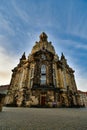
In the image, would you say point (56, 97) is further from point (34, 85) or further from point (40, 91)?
point (34, 85)

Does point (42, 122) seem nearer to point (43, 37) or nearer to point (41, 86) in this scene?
point (41, 86)

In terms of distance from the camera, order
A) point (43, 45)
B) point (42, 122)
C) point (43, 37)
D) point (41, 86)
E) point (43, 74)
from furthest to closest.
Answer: point (43, 37), point (43, 45), point (43, 74), point (41, 86), point (42, 122)

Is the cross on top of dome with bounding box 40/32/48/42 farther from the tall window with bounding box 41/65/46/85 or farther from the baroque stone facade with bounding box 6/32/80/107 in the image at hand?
the tall window with bounding box 41/65/46/85

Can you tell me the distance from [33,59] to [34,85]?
25.5ft

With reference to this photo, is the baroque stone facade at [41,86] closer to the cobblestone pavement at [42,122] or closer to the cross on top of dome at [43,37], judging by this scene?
the cross on top of dome at [43,37]

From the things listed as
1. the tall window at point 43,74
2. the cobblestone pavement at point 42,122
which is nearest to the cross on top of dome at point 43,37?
the tall window at point 43,74

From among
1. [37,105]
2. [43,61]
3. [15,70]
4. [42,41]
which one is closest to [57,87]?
[37,105]

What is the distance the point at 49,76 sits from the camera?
93.5ft

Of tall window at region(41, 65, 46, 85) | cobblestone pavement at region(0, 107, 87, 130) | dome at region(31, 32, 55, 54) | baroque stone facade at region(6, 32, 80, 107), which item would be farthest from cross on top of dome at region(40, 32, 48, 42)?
cobblestone pavement at region(0, 107, 87, 130)

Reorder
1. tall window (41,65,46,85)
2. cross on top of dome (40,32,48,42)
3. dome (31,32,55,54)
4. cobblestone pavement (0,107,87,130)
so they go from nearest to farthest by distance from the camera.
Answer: cobblestone pavement (0,107,87,130), tall window (41,65,46,85), dome (31,32,55,54), cross on top of dome (40,32,48,42)

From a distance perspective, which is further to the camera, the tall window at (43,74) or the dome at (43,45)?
the dome at (43,45)

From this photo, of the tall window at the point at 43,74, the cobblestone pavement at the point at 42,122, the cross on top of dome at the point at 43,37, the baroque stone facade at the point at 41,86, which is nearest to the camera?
the cobblestone pavement at the point at 42,122

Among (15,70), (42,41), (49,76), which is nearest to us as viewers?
(49,76)

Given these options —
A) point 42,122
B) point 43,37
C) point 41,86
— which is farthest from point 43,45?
point 42,122
